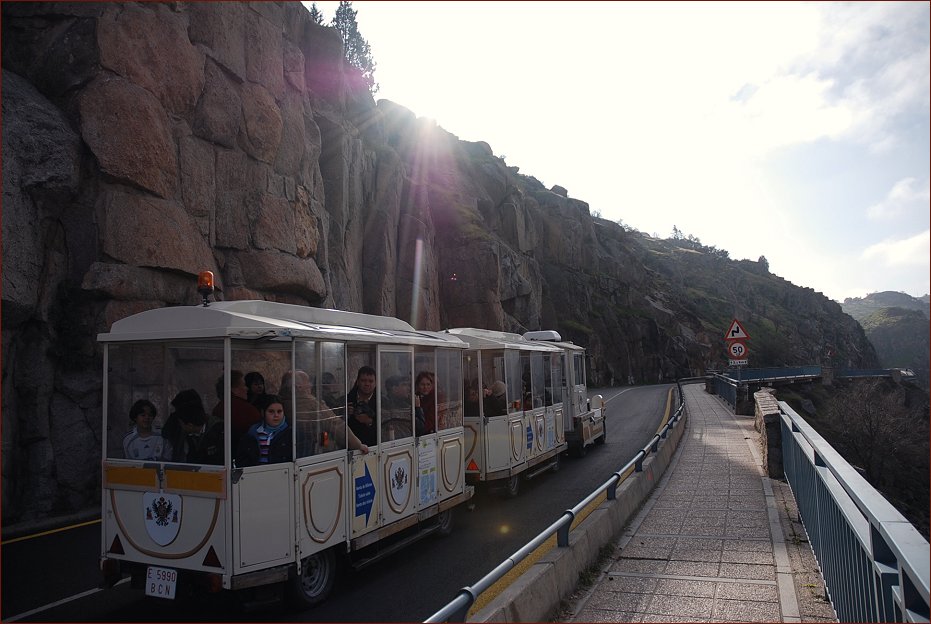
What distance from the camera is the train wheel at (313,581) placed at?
6.35 meters

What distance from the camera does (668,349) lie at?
6962 centimetres

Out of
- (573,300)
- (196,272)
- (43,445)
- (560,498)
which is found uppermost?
(573,300)

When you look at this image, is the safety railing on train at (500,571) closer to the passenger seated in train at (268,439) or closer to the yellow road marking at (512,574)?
the yellow road marking at (512,574)

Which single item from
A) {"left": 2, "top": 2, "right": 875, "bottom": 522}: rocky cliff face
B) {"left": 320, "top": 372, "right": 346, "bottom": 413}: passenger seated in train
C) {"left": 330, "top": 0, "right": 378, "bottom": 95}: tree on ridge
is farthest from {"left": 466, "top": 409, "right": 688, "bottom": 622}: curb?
{"left": 330, "top": 0, "right": 378, "bottom": 95}: tree on ridge

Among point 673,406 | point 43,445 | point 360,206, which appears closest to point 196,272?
point 43,445

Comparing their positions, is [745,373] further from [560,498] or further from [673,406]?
[560,498]

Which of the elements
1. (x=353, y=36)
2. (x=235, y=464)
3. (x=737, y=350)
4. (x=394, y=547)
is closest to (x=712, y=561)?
(x=394, y=547)

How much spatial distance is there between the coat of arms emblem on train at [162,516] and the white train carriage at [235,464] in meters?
0.01

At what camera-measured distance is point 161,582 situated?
19.5ft

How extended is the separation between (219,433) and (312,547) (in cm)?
152

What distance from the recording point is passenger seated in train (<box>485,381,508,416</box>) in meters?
11.5

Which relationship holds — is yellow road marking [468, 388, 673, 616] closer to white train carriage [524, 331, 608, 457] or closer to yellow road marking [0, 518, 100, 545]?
white train carriage [524, 331, 608, 457]

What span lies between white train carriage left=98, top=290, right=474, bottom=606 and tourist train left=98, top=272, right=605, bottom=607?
0.01 metres

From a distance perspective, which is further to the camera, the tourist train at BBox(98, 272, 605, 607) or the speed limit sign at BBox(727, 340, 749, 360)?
the speed limit sign at BBox(727, 340, 749, 360)
